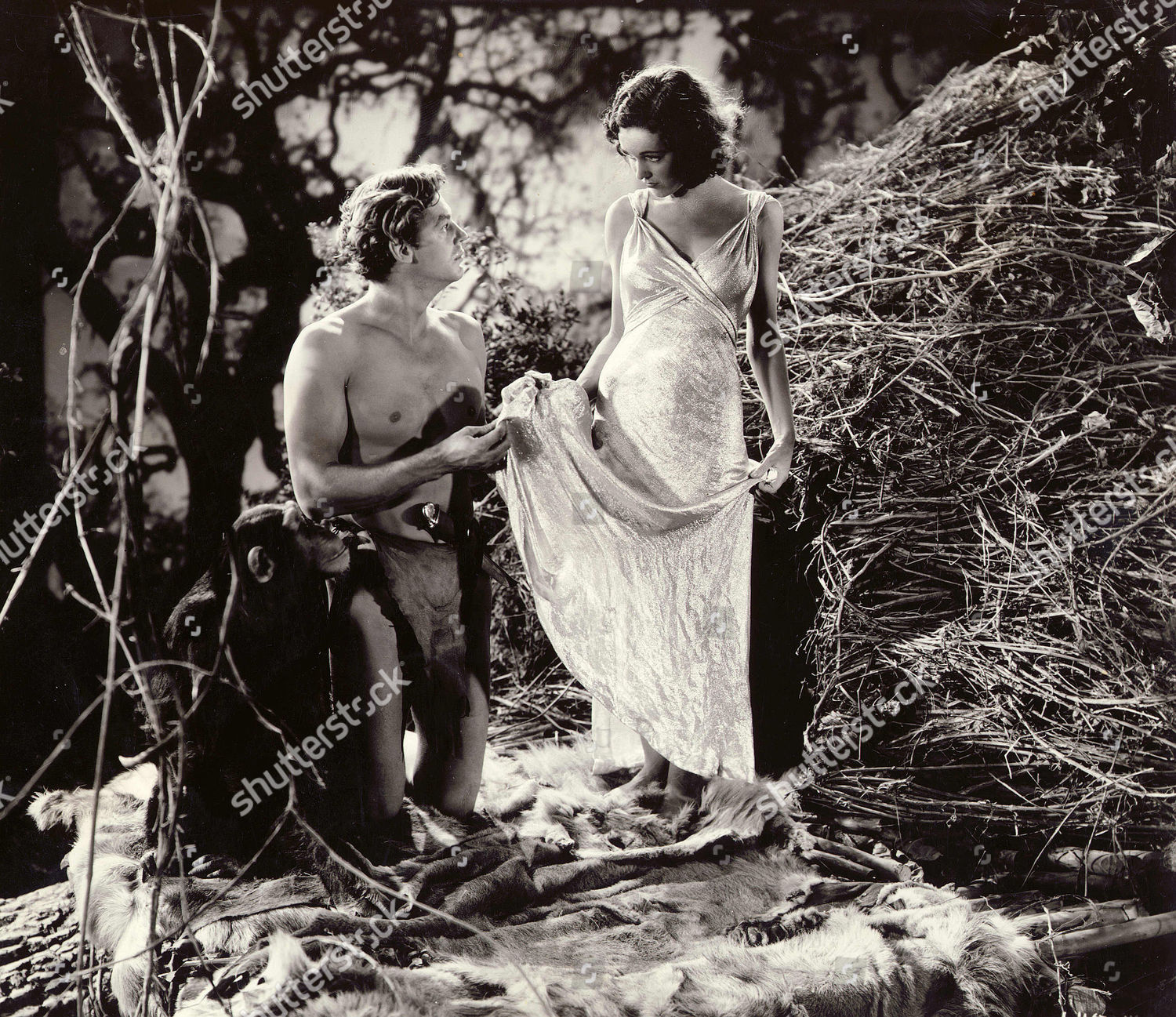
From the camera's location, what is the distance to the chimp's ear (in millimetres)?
1867

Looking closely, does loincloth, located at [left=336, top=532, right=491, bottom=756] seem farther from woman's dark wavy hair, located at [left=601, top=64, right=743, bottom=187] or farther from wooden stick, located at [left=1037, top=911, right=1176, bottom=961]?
wooden stick, located at [left=1037, top=911, right=1176, bottom=961]

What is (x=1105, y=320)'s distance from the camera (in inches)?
83.8

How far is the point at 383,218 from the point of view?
73.9 inches

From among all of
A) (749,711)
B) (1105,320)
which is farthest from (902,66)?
(749,711)

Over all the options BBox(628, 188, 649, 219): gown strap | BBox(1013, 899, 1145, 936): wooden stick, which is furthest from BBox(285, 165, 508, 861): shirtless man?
BBox(1013, 899, 1145, 936): wooden stick

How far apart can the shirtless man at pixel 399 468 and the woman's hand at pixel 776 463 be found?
56 cm

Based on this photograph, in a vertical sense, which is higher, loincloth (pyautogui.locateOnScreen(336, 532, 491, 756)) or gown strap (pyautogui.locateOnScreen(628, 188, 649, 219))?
gown strap (pyautogui.locateOnScreen(628, 188, 649, 219))

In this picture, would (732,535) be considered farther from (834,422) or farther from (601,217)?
(601,217)

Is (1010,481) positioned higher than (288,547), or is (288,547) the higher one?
(288,547)

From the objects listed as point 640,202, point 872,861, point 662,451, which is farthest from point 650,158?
point 872,861

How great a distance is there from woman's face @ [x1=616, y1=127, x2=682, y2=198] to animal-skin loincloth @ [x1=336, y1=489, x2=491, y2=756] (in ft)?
2.62

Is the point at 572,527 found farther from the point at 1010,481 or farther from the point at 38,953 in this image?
the point at 38,953

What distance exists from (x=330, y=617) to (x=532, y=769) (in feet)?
1.89

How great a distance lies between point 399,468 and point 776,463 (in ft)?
2.60
